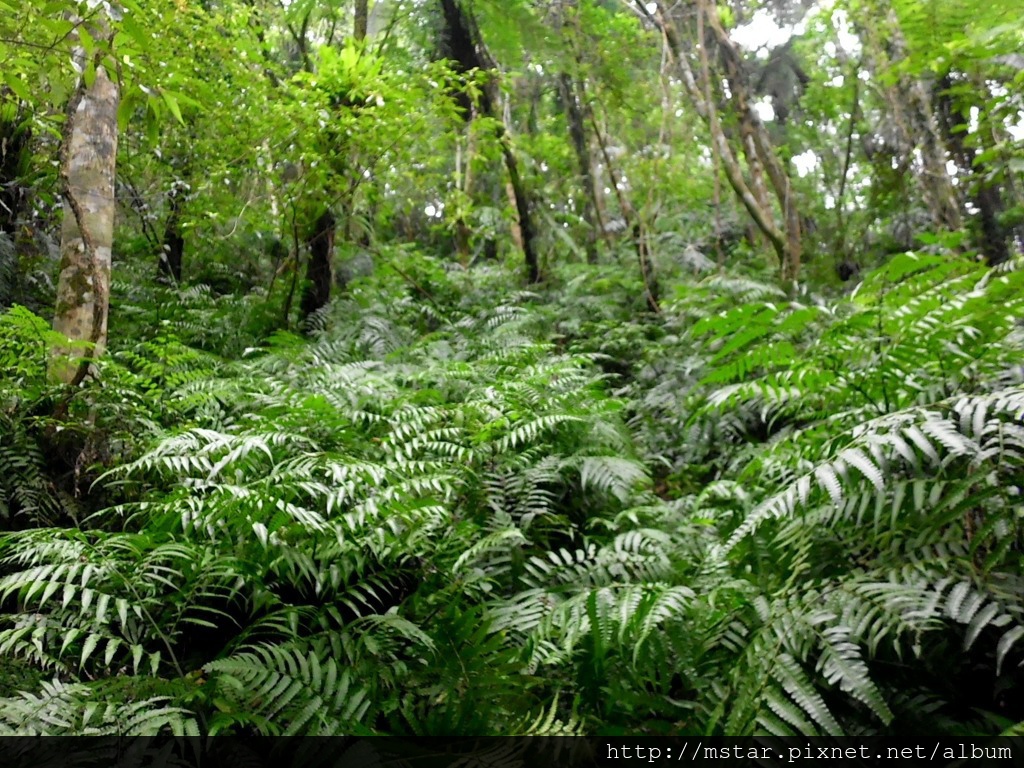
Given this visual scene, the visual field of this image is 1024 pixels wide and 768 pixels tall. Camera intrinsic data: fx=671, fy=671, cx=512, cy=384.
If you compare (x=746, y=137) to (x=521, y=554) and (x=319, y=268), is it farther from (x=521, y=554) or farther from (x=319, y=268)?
(x=521, y=554)

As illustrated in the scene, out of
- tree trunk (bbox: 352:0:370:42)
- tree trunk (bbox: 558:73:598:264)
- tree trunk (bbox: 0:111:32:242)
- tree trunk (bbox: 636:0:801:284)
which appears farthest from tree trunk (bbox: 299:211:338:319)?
tree trunk (bbox: 558:73:598:264)

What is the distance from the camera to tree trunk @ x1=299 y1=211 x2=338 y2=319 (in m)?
6.80

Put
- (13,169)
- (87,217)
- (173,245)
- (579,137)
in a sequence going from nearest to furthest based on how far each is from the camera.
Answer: (87,217), (13,169), (173,245), (579,137)

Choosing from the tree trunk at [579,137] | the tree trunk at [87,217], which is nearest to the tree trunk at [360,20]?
the tree trunk at [579,137]

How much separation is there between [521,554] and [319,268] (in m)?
4.88

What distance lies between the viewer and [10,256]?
17.2ft

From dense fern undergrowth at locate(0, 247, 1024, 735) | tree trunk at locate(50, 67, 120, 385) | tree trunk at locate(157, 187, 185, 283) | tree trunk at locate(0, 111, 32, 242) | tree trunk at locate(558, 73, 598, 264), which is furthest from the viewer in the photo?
tree trunk at locate(558, 73, 598, 264)

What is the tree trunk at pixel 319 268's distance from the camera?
6801 mm

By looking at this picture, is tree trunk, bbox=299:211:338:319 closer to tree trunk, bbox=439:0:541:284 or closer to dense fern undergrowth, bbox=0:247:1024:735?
tree trunk, bbox=439:0:541:284

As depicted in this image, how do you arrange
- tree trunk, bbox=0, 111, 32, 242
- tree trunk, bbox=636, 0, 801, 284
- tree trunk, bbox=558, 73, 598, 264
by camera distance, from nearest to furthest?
1. tree trunk, bbox=0, 111, 32, 242
2. tree trunk, bbox=636, 0, 801, 284
3. tree trunk, bbox=558, 73, 598, 264

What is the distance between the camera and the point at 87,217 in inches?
159

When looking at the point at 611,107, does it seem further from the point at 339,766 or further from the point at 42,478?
the point at 339,766

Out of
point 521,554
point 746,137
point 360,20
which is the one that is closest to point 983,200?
point 746,137

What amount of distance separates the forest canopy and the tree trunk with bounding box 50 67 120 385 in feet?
0.07
